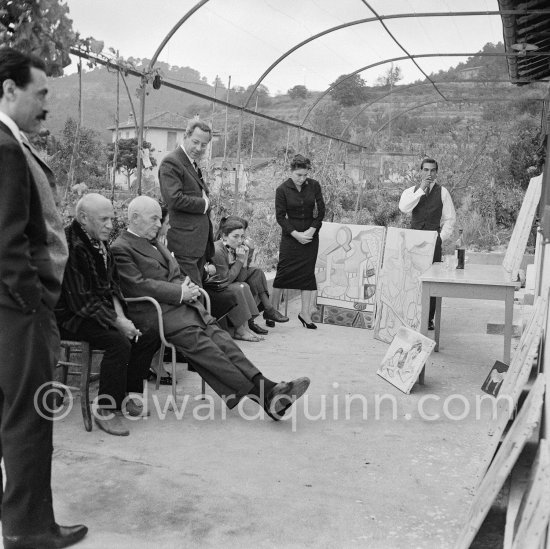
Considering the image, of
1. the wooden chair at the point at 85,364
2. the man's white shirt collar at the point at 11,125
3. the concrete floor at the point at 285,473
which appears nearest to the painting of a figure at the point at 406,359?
the concrete floor at the point at 285,473

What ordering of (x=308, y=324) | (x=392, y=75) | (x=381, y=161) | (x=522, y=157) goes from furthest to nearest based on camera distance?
(x=381, y=161) < (x=392, y=75) < (x=522, y=157) < (x=308, y=324)

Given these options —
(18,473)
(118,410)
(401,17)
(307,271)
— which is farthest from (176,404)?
(401,17)

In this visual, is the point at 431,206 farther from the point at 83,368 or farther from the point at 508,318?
the point at 83,368

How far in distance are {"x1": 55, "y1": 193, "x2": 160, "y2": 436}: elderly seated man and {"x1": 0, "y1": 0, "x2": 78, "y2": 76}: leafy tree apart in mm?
865

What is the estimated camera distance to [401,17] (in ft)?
29.7

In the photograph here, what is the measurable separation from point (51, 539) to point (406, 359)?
3446 millimetres

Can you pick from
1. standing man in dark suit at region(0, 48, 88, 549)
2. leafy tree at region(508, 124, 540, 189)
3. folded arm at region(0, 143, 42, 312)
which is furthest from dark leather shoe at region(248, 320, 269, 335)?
leafy tree at region(508, 124, 540, 189)

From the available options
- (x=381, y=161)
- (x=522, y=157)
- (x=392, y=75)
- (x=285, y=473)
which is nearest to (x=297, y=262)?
(x=285, y=473)

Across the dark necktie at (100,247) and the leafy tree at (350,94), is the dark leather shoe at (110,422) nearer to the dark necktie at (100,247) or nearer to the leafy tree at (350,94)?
the dark necktie at (100,247)

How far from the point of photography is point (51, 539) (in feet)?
10.1

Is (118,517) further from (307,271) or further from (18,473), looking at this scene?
(307,271)

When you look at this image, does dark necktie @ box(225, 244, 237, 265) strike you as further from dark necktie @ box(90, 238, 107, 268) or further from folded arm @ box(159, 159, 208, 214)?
dark necktie @ box(90, 238, 107, 268)

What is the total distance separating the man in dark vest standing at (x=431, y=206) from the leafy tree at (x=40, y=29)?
15.1 ft

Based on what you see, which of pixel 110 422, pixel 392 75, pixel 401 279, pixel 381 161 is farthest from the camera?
pixel 381 161
